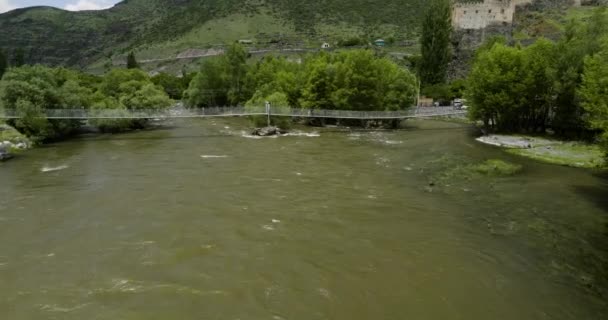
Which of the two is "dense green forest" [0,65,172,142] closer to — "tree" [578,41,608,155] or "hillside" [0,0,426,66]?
"tree" [578,41,608,155]

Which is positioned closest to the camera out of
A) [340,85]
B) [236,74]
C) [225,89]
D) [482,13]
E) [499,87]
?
[499,87]

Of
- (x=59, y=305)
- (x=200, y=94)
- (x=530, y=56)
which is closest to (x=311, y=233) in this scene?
(x=59, y=305)

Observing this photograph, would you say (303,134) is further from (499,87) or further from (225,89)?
(225,89)

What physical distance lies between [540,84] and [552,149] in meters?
8.83

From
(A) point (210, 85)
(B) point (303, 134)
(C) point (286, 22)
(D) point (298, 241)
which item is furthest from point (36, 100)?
(C) point (286, 22)

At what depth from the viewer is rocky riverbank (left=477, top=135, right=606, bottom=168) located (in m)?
29.5

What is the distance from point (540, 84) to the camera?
39625 millimetres

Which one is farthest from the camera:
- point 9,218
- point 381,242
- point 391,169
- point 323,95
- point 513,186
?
point 323,95

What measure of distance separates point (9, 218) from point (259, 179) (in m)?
12.4

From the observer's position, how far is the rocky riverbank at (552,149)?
29.5 m

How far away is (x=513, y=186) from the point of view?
23.6 metres

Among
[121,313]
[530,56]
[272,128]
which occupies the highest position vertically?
[530,56]

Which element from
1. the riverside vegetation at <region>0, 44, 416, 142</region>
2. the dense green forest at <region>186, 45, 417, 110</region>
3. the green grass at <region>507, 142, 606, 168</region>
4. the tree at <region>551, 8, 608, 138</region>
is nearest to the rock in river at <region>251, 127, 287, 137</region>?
the riverside vegetation at <region>0, 44, 416, 142</region>

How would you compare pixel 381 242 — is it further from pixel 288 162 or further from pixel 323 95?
pixel 323 95
